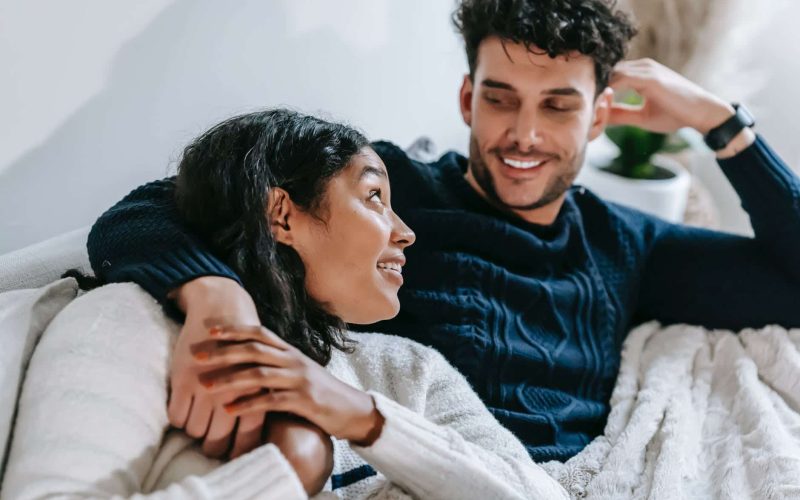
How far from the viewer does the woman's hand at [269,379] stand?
2.44ft

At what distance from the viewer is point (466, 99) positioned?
1544mm

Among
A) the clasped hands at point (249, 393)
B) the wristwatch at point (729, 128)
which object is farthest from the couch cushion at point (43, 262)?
the wristwatch at point (729, 128)

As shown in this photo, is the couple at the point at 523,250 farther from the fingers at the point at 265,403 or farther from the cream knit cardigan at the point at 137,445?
the fingers at the point at 265,403

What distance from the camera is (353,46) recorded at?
5.16 feet

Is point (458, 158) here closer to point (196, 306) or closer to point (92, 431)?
point (196, 306)

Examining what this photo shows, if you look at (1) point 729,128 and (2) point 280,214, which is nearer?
(2) point 280,214

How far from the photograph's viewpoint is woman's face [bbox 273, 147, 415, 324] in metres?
0.95

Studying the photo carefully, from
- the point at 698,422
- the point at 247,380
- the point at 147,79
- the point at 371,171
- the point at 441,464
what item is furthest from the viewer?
the point at 698,422

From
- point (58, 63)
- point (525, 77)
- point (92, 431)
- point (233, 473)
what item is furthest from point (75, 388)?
point (525, 77)

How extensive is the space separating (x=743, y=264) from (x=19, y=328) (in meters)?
1.24

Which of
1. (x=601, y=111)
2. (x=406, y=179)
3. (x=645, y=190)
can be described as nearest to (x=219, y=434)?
(x=406, y=179)

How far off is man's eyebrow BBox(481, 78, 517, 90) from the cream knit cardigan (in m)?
0.67

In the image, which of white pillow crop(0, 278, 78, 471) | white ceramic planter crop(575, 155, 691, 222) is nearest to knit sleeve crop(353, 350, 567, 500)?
white pillow crop(0, 278, 78, 471)

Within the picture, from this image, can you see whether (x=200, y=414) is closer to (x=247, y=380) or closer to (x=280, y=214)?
(x=247, y=380)
